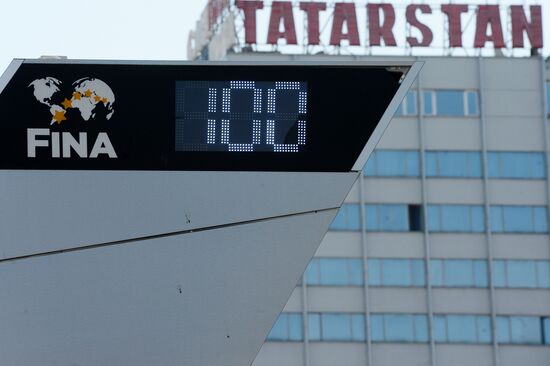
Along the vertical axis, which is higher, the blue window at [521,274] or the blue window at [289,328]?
the blue window at [521,274]

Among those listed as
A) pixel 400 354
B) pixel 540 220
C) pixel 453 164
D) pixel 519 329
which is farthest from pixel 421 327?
pixel 453 164

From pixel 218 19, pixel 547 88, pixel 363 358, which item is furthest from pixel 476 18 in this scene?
pixel 363 358

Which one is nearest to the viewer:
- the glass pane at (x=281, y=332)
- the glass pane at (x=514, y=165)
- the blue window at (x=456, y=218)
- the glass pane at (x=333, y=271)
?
the glass pane at (x=281, y=332)

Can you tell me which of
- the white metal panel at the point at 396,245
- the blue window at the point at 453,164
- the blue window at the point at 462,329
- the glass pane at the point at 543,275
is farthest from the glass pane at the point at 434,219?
the glass pane at the point at 543,275

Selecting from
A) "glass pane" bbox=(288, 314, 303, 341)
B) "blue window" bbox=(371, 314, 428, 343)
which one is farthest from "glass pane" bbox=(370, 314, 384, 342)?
"glass pane" bbox=(288, 314, 303, 341)

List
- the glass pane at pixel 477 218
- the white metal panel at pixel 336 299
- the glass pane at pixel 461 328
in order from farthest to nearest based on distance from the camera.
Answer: the glass pane at pixel 477 218 → the glass pane at pixel 461 328 → the white metal panel at pixel 336 299

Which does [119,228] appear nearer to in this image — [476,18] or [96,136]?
[96,136]

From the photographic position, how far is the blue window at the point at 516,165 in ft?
242

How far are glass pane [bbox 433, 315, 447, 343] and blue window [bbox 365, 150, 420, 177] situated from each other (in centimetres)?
739

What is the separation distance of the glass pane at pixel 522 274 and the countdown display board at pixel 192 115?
58318 millimetres

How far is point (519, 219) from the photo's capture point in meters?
73.6

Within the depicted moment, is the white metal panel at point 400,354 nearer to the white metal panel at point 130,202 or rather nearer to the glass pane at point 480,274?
the glass pane at point 480,274

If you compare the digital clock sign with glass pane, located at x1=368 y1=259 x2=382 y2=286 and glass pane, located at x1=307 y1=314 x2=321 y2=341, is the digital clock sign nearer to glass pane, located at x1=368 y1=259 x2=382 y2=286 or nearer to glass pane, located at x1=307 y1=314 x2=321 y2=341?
glass pane, located at x1=307 y1=314 x2=321 y2=341

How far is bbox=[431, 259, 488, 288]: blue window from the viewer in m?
72.2
